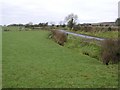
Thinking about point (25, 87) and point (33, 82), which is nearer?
point (25, 87)

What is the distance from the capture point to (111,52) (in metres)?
20.8

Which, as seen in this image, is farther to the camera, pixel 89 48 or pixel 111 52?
pixel 89 48

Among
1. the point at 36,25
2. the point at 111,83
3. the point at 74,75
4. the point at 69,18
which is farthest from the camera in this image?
the point at 36,25

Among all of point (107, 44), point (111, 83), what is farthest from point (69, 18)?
point (111, 83)

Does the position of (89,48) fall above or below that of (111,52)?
below

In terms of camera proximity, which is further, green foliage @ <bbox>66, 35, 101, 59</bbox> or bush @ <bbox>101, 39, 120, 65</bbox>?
green foliage @ <bbox>66, 35, 101, 59</bbox>

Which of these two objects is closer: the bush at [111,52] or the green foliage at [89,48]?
the bush at [111,52]

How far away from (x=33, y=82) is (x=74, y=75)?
9.97 feet

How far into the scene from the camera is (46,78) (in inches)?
564

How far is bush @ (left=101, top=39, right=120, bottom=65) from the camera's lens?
20.7 m

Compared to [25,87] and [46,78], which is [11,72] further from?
[25,87]

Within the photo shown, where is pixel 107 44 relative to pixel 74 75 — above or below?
above

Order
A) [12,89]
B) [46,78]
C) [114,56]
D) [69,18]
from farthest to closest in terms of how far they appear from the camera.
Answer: [69,18] < [114,56] < [46,78] < [12,89]

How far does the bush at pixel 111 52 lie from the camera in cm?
2070
